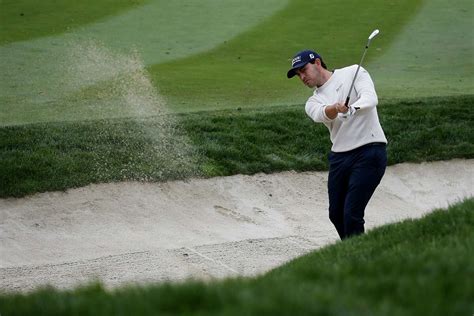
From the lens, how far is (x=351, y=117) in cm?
782

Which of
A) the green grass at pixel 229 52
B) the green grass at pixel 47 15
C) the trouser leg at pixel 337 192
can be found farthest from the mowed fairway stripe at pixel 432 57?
the trouser leg at pixel 337 192

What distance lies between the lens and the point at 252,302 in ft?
12.9

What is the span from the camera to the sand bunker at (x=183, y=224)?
8586 mm

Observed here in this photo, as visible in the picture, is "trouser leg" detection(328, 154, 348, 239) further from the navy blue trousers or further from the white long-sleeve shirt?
the white long-sleeve shirt

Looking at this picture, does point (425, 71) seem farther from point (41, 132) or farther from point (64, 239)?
point (64, 239)

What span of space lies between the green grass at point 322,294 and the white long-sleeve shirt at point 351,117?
7.98 feet

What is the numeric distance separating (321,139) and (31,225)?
4042 millimetres

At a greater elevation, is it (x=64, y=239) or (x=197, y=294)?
(x=197, y=294)

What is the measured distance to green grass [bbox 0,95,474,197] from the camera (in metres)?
10.2

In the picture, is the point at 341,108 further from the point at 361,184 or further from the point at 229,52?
the point at 229,52

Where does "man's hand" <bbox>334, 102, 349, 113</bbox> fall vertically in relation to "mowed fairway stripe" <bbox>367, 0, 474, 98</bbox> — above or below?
above

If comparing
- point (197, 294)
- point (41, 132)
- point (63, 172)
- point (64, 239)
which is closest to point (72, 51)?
point (41, 132)

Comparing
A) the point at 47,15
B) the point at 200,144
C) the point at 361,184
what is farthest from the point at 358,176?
the point at 47,15

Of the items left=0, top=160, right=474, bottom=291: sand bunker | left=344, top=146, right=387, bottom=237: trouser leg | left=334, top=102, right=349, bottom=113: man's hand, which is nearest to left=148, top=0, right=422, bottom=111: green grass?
left=0, top=160, right=474, bottom=291: sand bunker
